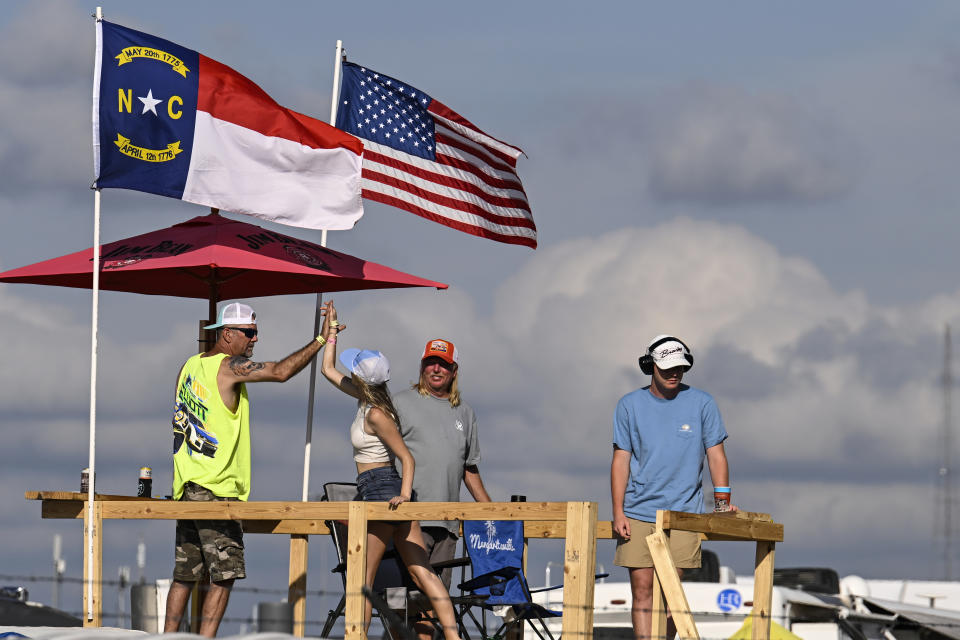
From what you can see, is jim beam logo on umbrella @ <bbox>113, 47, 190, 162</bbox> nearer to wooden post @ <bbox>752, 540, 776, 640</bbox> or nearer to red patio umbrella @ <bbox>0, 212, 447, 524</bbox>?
red patio umbrella @ <bbox>0, 212, 447, 524</bbox>

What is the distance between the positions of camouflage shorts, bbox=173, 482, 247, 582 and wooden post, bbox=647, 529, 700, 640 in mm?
2583

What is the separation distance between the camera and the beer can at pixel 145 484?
10.4m

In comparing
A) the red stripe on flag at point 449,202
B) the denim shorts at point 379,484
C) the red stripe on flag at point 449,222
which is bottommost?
the denim shorts at point 379,484

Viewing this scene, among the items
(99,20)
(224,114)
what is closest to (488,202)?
(224,114)

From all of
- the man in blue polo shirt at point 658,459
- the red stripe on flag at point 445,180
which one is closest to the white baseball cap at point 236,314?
the man in blue polo shirt at point 658,459

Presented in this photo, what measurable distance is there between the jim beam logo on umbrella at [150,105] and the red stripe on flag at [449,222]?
297 cm

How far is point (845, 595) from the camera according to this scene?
16312 millimetres

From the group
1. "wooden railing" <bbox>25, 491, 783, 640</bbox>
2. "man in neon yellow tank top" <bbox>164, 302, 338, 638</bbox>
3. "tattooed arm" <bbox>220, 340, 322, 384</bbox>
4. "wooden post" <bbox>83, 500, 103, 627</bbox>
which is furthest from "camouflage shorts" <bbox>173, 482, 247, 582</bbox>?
"tattooed arm" <bbox>220, 340, 322, 384</bbox>

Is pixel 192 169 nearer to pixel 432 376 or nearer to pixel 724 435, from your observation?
pixel 432 376

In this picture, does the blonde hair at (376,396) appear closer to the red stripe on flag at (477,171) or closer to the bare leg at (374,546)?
the bare leg at (374,546)

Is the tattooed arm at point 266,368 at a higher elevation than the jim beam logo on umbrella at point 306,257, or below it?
below

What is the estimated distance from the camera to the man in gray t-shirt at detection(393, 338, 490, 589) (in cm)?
958

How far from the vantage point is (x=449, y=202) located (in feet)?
46.3

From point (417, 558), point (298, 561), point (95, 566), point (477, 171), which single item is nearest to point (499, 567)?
point (417, 558)
